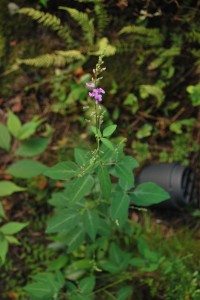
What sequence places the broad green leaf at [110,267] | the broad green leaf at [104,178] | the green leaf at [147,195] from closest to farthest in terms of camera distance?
the broad green leaf at [104,178]
the green leaf at [147,195]
the broad green leaf at [110,267]

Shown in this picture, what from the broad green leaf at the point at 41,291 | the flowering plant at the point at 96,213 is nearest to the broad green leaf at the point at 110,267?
the flowering plant at the point at 96,213

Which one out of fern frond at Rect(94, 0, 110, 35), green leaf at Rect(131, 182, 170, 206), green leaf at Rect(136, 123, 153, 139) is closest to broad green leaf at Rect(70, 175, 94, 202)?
green leaf at Rect(131, 182, 170, 206)

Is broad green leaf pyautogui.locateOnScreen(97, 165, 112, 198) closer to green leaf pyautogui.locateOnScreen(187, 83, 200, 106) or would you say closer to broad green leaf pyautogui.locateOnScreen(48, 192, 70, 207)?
broad green leaf pyautogui.locateOnScreen(48, 192, 70, 207)

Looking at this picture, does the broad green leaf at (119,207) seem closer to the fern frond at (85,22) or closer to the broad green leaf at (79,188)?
the broad green leaf at (79,188)

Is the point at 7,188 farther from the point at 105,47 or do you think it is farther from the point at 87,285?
the point at 105,47

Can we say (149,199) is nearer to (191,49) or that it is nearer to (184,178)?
(184,178)
